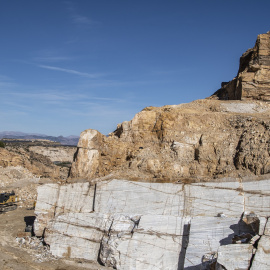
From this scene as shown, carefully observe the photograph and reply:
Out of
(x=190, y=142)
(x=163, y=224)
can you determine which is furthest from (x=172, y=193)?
(x=190, y=142)

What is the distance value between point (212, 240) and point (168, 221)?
191 cm

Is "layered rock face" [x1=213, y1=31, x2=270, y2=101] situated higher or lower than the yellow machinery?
higher

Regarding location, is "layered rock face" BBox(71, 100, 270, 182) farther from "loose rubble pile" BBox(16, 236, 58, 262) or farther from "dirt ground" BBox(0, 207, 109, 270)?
"dirt ground" BBox(0, 207, 109, 270)

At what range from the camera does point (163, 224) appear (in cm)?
1391

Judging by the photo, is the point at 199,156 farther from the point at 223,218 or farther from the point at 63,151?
the point at 63,151

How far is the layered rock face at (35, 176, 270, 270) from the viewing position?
12203 millimetres

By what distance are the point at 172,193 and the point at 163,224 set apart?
52.8 inches

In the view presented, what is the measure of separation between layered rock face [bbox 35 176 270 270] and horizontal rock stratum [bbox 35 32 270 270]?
0.04 meters

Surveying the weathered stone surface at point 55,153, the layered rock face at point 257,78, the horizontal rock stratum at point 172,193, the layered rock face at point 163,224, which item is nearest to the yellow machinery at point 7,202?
the horizontal rock stratum at point 172,193

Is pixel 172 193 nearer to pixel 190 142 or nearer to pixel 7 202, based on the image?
pixel 190 142

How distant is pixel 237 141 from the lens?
Result: 15953mm

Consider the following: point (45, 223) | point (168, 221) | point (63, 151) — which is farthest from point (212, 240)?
point (63, 151)

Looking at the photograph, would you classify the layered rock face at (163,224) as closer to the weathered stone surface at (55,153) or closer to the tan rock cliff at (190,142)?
the tan rock cliff at (190,142)

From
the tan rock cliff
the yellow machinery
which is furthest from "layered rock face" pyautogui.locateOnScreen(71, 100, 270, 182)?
the yellow machinery
